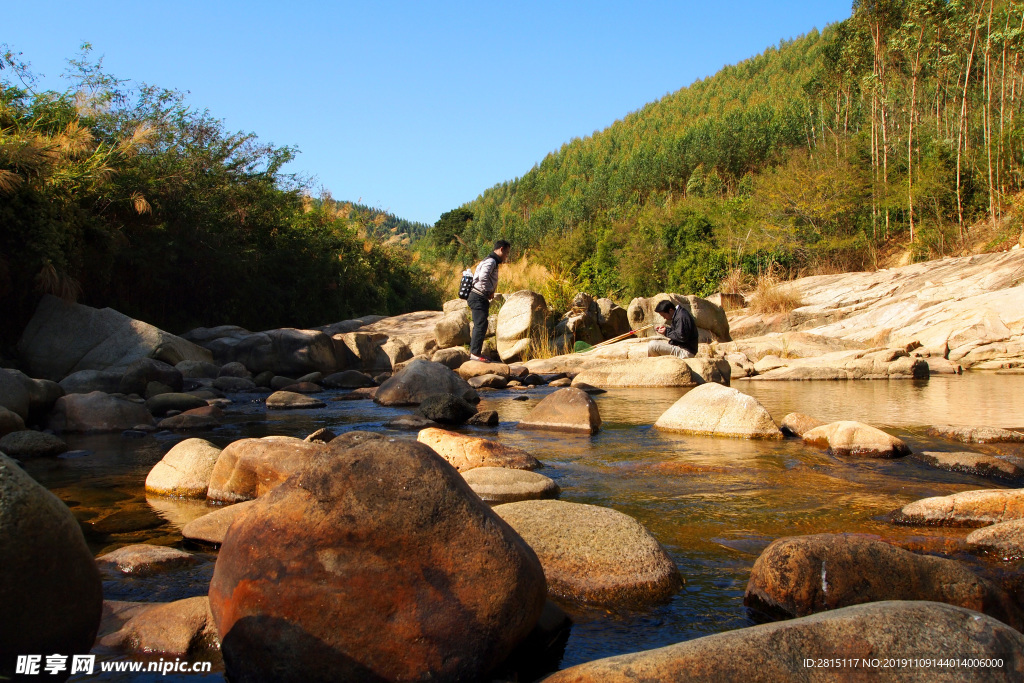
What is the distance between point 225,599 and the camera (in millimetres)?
2406

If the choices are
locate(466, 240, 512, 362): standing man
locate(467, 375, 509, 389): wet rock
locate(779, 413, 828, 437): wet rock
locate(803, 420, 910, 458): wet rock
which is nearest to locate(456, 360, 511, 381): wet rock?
locate(467, 375, 509, 389): wet rock

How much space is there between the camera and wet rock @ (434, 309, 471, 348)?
17609mm

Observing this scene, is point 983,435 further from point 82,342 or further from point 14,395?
point 82,342

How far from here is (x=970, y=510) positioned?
12.3 feet

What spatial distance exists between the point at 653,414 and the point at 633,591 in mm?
5658

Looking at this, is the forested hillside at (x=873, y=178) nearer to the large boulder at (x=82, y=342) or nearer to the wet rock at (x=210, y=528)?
the large boulder at (x=82, y=342)

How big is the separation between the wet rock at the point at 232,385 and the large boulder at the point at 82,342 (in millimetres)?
1165

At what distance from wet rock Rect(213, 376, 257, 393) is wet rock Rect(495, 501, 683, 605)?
31.2ft

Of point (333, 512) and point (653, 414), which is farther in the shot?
point (653, 414)

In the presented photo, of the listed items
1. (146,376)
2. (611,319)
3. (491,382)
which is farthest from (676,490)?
(611,319)

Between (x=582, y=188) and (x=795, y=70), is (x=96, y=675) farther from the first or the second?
(x=795, y=70)

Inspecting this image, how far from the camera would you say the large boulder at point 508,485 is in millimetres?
4488

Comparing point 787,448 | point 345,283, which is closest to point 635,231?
point 345,283

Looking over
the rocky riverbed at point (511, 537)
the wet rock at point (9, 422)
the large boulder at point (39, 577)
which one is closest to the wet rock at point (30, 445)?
the rocky riverbed at point (511, 537)
